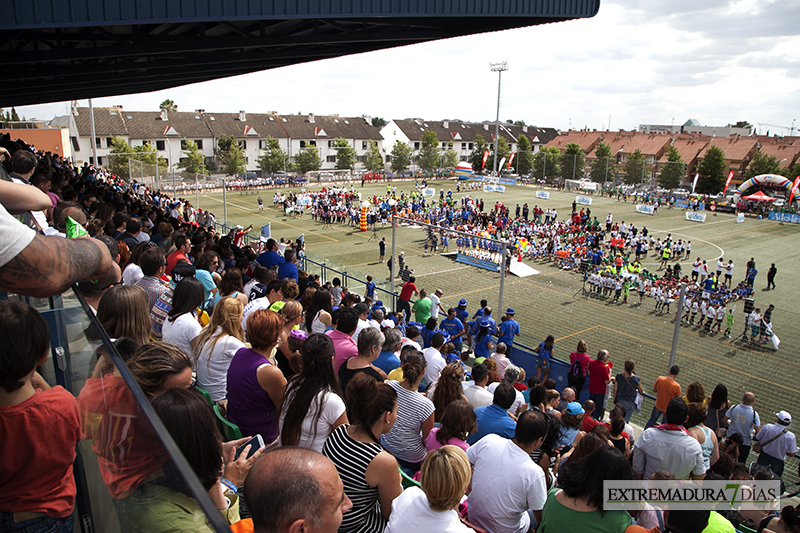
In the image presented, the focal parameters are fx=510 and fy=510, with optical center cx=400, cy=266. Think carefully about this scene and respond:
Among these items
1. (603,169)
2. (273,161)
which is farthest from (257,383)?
(603,169)

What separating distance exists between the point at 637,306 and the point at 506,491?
1878 cm

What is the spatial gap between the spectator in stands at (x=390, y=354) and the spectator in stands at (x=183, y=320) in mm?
2297

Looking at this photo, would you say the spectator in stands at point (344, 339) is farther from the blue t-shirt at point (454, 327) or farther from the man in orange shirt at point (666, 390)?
the blue t-shirt at point (454, 327)

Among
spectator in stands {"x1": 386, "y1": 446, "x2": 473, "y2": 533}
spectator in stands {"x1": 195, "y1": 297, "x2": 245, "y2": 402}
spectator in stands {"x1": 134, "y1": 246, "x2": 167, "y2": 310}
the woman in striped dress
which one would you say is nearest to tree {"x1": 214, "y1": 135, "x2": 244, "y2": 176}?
spectator in stands {"x1": 134, "y1": 246, "x2": 167, "y2": 310}

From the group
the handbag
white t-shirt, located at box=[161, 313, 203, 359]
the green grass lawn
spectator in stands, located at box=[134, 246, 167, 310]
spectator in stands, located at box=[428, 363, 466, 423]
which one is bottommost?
the green grass lawn

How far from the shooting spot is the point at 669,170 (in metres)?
60.3

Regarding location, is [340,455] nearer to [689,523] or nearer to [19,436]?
[19,436]

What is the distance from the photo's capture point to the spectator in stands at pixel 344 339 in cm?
534

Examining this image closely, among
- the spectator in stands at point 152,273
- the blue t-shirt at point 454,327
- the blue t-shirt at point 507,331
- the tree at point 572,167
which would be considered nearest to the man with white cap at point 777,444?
the blue t-shirt at point 507,331

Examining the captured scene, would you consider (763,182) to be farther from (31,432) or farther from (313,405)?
Result: (31,432)

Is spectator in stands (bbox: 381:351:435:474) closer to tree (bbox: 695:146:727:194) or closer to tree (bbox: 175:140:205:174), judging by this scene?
tree (bbox: 175:140:205:174)

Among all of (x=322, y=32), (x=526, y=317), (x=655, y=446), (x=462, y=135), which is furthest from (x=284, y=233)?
(x=462, y=135)

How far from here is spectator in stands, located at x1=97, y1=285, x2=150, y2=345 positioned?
3.53 meters

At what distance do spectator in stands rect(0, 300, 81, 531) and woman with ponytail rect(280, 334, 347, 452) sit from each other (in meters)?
1.41
